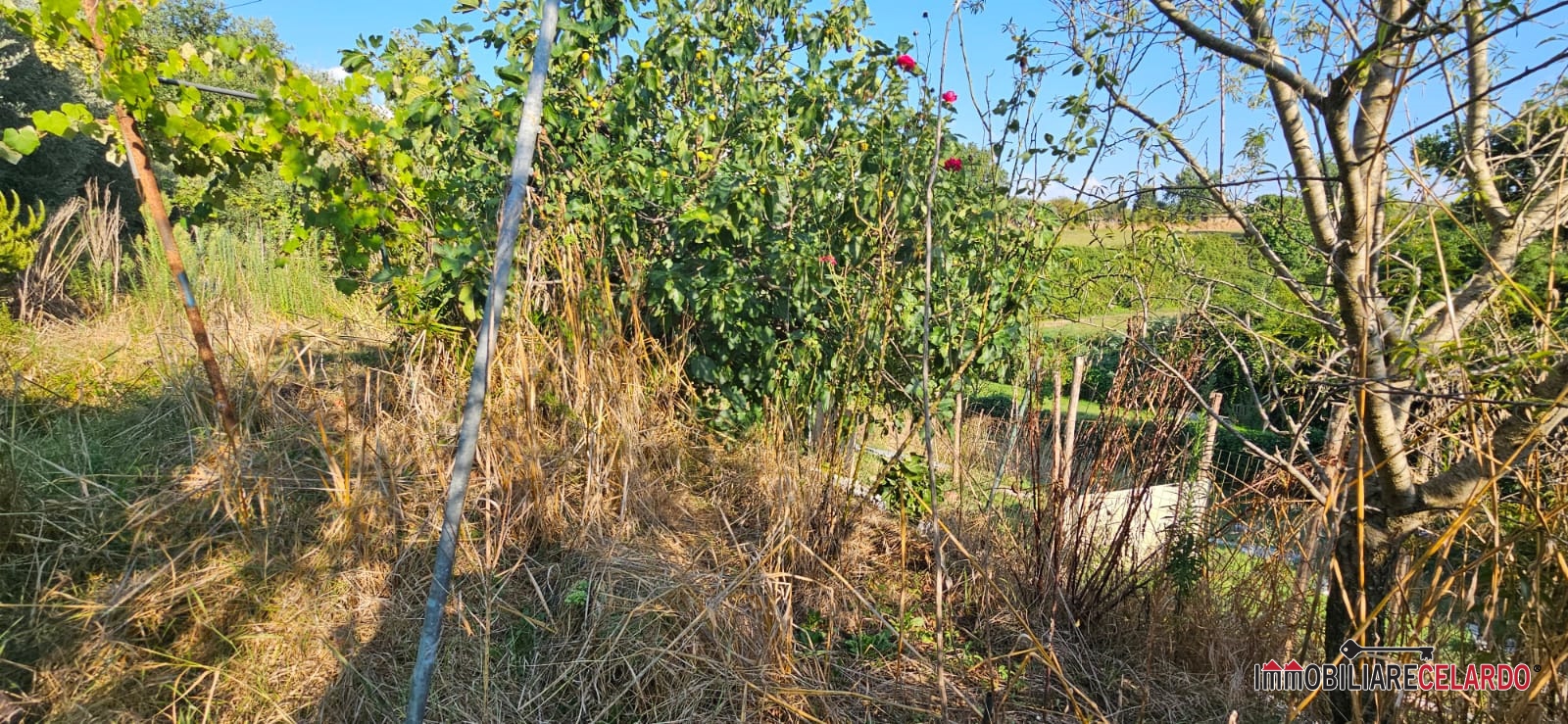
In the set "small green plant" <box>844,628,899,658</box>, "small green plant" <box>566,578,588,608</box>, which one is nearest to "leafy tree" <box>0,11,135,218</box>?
"small green plant" <box>566,578,588,608</box>

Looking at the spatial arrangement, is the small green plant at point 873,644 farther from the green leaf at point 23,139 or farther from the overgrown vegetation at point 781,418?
the green leaf at point 23,139

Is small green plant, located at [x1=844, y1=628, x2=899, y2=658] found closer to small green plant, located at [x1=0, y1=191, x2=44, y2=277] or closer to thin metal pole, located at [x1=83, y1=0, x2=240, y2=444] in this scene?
thin metal pole, located at [x1=83, y1=0, x2=240, y2=444]

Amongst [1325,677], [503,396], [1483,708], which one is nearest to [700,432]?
[503,396]

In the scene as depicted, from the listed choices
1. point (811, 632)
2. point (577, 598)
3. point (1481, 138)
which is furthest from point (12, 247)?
point (1481, 138)

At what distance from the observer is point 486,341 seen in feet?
5.00

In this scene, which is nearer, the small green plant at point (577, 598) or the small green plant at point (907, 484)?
the small green plant at point (577, 598)

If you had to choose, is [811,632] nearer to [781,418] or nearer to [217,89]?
[781,418]

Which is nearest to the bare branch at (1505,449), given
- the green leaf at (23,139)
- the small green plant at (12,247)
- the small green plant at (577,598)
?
the small green plant at (577,598)

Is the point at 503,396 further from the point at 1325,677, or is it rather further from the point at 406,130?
the point at 1325,677

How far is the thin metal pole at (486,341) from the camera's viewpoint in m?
1.51

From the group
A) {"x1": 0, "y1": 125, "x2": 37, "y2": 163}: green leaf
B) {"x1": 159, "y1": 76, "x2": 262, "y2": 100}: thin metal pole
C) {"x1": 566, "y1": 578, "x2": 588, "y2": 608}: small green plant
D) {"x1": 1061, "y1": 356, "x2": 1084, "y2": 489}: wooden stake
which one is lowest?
{"x1": 566, "y1": 578, "x2": 588, "y2": 608}: small green plant

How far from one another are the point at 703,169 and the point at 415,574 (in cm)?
203

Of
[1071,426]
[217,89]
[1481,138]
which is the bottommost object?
[1071,426]

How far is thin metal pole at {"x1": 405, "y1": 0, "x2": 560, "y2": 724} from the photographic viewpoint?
1515 millimetres
